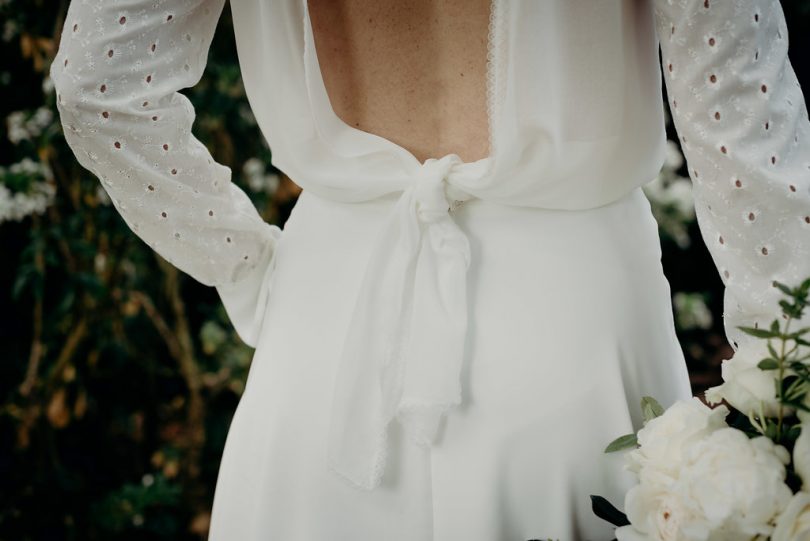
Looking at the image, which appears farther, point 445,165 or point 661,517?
point 445,165

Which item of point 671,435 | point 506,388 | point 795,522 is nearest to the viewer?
point 795,522

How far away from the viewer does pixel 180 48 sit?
4.37 ft

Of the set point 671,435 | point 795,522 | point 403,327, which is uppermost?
point 403,327

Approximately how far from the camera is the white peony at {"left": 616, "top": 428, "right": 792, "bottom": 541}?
884mm

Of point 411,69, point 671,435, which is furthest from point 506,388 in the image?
point 411,69

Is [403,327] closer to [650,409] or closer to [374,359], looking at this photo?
[374,359]

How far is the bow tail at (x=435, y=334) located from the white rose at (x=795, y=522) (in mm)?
434

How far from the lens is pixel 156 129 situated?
4.49ft

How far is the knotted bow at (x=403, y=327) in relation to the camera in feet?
4.00

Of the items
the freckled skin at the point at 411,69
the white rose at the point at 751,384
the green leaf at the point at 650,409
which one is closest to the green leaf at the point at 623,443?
the green leaf at the point at 650,409

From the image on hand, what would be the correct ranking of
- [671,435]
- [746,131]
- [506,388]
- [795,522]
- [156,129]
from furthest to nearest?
[156,129], [506,388], [746,131], [671,435], [795,522]

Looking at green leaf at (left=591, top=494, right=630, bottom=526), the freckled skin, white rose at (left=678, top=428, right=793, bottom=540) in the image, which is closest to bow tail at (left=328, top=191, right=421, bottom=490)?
the freckled skin

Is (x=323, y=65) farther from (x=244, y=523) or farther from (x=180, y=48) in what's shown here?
(x=244, y=523)

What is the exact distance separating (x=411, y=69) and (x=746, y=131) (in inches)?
18.1
